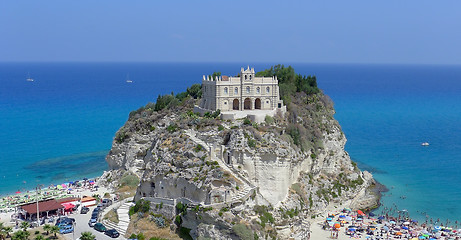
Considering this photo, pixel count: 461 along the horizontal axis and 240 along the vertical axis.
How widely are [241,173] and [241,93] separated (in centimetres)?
1350

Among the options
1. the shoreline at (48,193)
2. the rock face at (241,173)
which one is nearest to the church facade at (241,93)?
the rock face at (241,173)

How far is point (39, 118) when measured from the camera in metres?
129

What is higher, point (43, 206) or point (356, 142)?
point (43, 206)

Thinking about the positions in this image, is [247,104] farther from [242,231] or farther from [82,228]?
[82,228]

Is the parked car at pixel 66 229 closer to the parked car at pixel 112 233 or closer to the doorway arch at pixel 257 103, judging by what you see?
the parked car at pixel 112 233

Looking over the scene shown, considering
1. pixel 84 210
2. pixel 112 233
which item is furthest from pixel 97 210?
pixel 112 233

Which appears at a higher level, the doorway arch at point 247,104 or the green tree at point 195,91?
the green tree at point 195,91

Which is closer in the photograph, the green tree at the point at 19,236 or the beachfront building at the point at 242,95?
the green tree at the point at 19,236

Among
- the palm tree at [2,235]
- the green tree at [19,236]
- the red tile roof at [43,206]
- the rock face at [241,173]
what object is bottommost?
the red tile roof at [43,206]

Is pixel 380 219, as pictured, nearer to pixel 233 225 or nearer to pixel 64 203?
pixel 233 225

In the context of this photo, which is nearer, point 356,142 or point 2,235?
point 2,235

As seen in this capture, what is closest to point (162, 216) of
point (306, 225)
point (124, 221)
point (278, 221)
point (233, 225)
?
point (124, 221)

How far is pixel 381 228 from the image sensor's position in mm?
57094

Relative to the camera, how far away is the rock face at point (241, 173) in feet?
156
